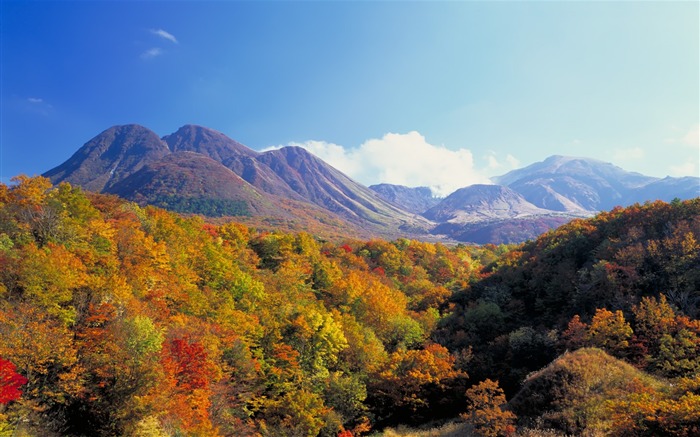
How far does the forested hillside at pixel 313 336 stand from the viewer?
26.1 meters

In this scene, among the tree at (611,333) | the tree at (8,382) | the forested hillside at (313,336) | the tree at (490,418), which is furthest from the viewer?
the tree at (611,333)

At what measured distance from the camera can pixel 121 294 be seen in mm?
34188

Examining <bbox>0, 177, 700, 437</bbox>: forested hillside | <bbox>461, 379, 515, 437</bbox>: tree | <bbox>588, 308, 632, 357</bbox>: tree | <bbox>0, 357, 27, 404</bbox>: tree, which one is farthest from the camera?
<bbox>588, 308, 632, 357</bbox>: tree

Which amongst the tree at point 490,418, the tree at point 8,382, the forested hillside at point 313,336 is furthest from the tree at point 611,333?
the tree at point 8,382

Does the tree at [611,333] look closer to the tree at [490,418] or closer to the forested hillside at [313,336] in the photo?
the forested hillside at [313,336]

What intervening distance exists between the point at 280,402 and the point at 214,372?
801 centimetres

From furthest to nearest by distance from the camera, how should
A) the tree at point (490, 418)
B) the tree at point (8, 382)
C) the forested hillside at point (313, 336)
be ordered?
the tree at point (490, 418)
the forested hillside at point (313, 336)
the tree at point (8, 382)

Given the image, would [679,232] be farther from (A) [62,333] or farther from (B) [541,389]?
(A) [62,333]

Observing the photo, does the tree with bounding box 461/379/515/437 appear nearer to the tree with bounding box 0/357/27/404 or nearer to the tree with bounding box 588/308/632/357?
the tree with bounding box 588/308/632/357

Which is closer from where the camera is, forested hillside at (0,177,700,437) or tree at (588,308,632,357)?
forested hillside at (0,177,700,437)

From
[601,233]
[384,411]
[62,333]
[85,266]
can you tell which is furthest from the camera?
[601,233]

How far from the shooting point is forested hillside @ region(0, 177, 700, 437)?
2606 cm

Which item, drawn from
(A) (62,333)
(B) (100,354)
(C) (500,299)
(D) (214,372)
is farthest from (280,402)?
(C) (500,299)

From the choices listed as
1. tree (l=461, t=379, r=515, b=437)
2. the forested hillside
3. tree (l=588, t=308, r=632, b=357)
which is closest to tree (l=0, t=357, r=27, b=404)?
the forested hillside
